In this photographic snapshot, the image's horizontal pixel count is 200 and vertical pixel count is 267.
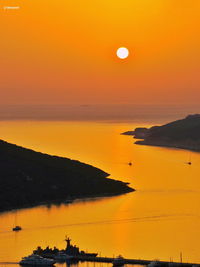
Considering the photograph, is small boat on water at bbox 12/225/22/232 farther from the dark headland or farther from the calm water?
the dark headland

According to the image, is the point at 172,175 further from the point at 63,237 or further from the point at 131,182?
the point at 63,237

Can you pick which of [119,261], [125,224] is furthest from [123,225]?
[119,261]

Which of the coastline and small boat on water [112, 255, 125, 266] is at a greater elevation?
the coastline

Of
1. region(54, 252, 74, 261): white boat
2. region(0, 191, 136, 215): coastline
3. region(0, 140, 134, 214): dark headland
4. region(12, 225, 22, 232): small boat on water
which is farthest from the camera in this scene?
region(0, 140, 134, 214): dark headland

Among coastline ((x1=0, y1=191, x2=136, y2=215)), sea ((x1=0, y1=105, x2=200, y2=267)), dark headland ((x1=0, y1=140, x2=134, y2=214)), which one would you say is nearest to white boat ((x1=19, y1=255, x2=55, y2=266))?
sea ((x1=0, y1=105, x2=200, y2=267))

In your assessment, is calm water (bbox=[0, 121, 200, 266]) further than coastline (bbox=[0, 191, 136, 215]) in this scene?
No

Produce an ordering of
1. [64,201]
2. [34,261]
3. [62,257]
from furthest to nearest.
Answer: [64,201], [62,257], [34,261]

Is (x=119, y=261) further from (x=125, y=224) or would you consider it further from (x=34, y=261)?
(x=125, y=224)

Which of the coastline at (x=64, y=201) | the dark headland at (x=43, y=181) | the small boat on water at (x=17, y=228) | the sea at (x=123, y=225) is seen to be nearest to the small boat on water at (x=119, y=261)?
the sea at (x=123, y=225)

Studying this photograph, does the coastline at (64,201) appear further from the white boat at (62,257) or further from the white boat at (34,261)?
the white boat at (34,261)

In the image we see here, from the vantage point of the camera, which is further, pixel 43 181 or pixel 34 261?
pixel 43 181
